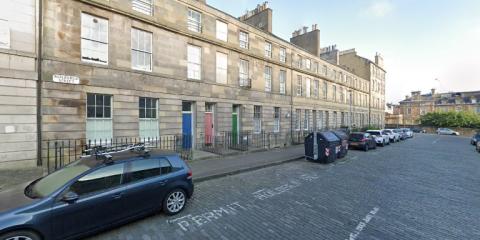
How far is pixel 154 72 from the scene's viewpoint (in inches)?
470

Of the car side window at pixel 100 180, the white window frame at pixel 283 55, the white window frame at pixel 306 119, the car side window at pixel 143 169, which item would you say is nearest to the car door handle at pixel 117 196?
the car side window at pixel 100 180

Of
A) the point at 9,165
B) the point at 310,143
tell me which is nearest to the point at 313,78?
the point at 310,143

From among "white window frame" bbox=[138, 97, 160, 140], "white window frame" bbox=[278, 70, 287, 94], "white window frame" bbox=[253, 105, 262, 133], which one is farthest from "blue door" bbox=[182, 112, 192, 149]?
"white window frame" bbox=[278, 70, 287, 94]

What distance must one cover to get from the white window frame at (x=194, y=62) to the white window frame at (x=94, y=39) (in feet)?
15.2

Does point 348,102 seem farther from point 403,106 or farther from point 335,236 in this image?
point 403,106

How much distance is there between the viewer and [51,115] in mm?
8859

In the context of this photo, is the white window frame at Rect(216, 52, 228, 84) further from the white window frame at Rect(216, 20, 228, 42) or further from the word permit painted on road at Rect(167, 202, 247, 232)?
the word permit painted on road at Rect(167, 202, 247, 232)

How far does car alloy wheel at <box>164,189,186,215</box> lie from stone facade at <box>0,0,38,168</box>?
728cm

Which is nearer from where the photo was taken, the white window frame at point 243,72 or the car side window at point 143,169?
the car side window at point 143,169

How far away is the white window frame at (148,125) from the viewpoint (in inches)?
458

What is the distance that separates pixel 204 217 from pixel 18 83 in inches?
350

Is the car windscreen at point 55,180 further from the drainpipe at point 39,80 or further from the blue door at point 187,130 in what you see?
the blue door at point 187,130

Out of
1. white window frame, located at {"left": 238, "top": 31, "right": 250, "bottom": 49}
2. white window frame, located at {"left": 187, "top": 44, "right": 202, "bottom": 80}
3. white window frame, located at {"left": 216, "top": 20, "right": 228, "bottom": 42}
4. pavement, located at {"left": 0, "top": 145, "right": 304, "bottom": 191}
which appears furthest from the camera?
white window frame, located at {"left": 238, "top": 31, "right": 250, "bottom": 49}

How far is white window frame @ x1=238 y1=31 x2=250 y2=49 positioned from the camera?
671 inches
